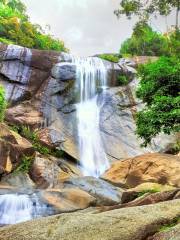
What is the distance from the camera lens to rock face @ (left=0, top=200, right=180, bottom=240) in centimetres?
838

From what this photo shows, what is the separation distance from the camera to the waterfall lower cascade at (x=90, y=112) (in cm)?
3534

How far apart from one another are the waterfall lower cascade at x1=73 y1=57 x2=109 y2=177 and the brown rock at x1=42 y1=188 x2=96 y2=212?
42.3 ft

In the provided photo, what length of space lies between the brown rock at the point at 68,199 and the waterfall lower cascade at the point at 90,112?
12.9 metres

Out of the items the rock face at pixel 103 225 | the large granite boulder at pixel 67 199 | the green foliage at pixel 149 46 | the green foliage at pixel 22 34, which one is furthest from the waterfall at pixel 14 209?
the green foliage at pixel 149 46

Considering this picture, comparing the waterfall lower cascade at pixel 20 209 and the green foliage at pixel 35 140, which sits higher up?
the green foliage at pixel 35 140

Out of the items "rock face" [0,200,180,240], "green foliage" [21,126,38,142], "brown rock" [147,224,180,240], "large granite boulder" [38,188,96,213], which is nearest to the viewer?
"brown rock" [147,224,180,240]

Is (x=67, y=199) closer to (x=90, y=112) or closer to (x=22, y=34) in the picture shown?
(x=90, y=112)

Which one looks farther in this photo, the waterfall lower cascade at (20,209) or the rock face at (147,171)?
the rock face at (147,171)

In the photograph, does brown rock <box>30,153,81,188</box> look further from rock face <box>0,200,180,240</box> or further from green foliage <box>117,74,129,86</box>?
rock face <box>0,200,180,240</box>

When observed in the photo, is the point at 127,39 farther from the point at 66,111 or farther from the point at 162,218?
the point at 162,218

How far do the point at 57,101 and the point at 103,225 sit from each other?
31.0 metres

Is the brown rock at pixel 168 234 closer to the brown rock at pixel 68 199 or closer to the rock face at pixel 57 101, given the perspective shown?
the brown rock at pixel 68 199

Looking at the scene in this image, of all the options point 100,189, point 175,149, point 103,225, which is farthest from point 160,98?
point 175,149

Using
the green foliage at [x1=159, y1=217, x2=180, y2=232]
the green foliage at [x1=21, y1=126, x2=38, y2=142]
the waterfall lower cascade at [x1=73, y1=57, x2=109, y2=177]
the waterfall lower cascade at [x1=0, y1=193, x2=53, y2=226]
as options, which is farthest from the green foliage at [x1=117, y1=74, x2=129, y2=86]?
the green foliage at [x1=159, y1=217, x2=180, y2=232]
